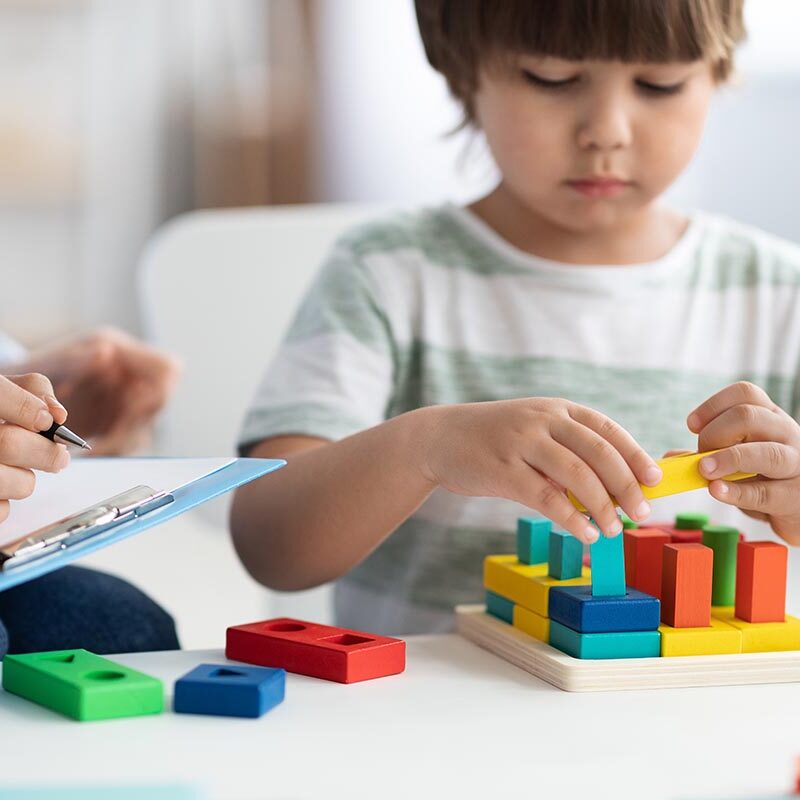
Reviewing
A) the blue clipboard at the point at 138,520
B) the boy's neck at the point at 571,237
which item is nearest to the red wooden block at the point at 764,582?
the blue clipboard at the point at 138,520

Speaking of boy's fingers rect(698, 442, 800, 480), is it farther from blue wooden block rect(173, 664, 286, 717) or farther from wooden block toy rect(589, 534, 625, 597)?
blue wooden block rect(173, 664, 286, 717)

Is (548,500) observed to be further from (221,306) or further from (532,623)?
(221,306)

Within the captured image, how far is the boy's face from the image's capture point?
781 mm

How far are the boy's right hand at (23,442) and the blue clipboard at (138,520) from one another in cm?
5

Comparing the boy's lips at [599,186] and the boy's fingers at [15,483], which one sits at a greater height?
the boy's lips at [599,186]

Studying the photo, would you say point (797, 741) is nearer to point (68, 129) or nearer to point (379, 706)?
point (379, 706)

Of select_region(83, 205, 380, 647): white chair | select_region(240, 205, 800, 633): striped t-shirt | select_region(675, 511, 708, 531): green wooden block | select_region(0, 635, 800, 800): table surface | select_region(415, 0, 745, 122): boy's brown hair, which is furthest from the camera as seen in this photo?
select_region(83, 205, 380, 647): white chair

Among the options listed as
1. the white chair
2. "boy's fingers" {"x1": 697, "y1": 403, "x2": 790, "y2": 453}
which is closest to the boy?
"boy's fingers" {"x1": 697, "y1": 403, "x2": 790, "y2": 453}

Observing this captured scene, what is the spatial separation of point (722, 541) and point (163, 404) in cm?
51

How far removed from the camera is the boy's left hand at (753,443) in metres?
0.56

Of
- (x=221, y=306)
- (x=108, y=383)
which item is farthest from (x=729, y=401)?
(x=221, y=306)

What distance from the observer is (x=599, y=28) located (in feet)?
2.48

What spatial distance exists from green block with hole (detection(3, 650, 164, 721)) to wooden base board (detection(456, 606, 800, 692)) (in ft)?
0.53

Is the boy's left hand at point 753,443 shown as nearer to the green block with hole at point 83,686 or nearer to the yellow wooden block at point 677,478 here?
the yellow wooden block at point 677,478
